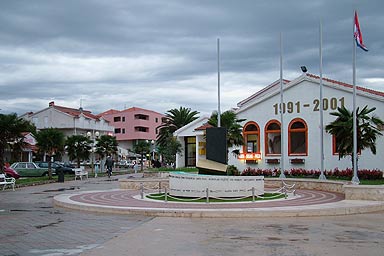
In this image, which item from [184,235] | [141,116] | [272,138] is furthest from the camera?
[141,116]

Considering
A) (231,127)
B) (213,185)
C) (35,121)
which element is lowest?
(213,185)

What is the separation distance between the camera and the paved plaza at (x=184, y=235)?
9.89m

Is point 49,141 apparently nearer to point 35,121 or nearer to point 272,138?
point 272,138

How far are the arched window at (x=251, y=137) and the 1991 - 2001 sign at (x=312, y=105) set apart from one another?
7.16ft

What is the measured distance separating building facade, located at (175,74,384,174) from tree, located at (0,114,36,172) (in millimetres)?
15361

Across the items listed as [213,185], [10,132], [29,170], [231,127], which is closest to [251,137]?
[231,127]

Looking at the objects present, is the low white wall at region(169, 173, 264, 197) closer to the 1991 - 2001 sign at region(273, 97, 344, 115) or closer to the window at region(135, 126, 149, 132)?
the 1991 - 2001 sign at region(273, 97, 344, 115)

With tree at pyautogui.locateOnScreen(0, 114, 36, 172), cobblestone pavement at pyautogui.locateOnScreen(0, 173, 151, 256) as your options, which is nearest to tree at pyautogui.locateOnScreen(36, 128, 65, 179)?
tree at pyautogui.locateOnScreen(0, 114, 36, 172)

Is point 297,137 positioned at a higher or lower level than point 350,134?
higher

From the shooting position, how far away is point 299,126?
3447 centimetres

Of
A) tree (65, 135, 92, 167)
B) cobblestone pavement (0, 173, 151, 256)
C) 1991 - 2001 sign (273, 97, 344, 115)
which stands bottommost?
cobblestone pavement (0, 173, 151, 256)

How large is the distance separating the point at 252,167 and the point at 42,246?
2708cm

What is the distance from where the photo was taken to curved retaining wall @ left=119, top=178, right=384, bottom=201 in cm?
1881

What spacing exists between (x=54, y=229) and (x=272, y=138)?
25.2 m
